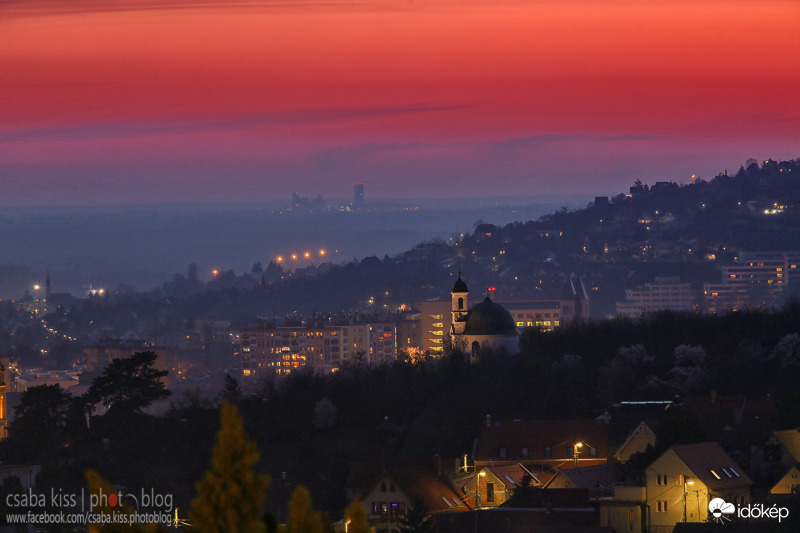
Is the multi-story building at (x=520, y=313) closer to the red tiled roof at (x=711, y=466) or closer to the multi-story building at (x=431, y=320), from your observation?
the multi-story building at (x=431, y=320)

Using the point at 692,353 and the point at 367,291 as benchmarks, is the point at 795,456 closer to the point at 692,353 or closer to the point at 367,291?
the point at 692,353

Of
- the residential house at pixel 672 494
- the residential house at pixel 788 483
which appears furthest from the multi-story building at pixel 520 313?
the residential house at pixel 672 494

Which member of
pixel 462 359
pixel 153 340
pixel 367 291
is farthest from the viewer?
pixel 367 291

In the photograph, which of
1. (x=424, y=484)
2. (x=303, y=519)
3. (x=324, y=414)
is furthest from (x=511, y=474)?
(x=303, y=519)

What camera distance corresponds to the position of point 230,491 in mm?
6461

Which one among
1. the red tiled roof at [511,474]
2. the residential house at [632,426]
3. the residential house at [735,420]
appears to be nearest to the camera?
the red tiled roof at [511,474]

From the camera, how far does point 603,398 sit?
39.0m

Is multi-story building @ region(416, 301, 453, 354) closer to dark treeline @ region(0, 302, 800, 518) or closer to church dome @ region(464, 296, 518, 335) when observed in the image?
church dome @ region(464, 296, 518, 335)

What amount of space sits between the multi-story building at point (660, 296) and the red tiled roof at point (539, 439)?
416 feet

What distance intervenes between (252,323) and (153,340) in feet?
48.2

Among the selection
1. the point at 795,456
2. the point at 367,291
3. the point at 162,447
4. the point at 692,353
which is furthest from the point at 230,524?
the point at 367,291

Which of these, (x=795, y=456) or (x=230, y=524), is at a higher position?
(x=230, y=524)

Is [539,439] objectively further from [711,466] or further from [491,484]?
[711,466]

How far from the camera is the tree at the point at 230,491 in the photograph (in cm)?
641
